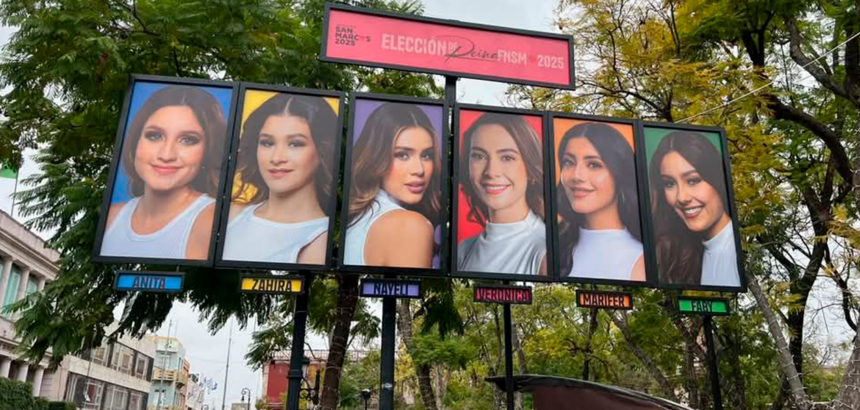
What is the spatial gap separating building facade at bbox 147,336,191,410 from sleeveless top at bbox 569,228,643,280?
2908 inches

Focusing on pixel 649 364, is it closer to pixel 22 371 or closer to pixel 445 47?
pixel 445 47

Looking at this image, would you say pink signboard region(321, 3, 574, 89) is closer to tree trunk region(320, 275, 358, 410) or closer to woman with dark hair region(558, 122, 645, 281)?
woman with dark hair region(558, 122, 645, 281)

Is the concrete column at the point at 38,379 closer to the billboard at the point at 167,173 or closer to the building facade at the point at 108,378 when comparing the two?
the building facade at the point at 108,378

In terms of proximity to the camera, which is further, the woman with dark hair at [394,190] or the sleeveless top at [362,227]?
the woman with dark hair at [394,190]

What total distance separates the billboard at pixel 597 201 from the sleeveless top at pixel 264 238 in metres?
3.77

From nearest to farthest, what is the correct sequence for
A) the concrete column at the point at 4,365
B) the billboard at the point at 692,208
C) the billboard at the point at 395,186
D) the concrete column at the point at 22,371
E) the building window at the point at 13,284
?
1. the billboard at the point at 395,186
2. the billboard at the point at 692,208
3. the building window at the point at 13,284
4. the concrete column at the point at 4,365
5. the concrete column at the point at 22,371

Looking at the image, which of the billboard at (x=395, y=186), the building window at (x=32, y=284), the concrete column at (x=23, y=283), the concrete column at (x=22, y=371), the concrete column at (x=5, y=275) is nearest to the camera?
the billboard at (x=395, y=186)

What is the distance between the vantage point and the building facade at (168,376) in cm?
7956

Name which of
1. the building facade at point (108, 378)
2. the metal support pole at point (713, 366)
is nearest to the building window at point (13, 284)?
the building facade at point (108, 378)

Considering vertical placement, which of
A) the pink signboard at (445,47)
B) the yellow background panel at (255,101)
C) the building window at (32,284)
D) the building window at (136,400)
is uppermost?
the building window at (32,284)

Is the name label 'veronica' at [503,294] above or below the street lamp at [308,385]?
above

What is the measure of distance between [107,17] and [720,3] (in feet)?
44.4

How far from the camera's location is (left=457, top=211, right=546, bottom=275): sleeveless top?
8836 millimetres

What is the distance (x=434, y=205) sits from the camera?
9062 millimetres
